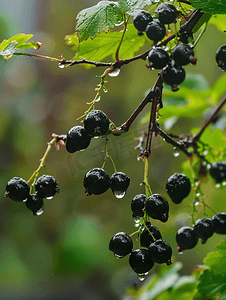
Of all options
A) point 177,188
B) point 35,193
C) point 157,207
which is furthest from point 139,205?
point 35,193

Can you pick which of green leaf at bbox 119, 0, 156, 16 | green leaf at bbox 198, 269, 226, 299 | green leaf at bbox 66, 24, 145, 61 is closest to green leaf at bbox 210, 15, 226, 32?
green leaf at bbox 66, 24, 145, 61

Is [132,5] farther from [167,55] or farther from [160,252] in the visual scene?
[160,252]

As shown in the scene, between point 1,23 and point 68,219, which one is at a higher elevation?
point 1,23

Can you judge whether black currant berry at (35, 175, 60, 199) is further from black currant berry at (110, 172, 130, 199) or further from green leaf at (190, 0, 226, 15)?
green leaf at (190, 0, 226, 15)

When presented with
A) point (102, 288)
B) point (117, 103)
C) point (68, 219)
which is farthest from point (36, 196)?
point (102, 288)

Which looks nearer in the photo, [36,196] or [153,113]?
[153,113]

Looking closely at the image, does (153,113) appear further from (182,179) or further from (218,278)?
(218,278)
